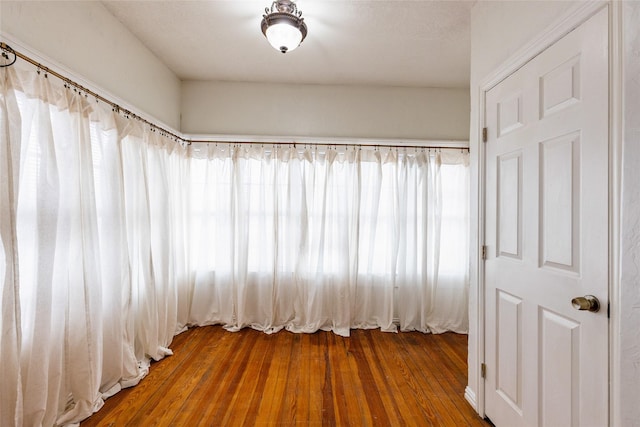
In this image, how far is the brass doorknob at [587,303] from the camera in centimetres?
104

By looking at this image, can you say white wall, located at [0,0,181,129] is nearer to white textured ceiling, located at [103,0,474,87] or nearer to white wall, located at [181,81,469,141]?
white textured ceiling, located at [103,0,474,87]

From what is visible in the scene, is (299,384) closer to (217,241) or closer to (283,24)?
(217,241)

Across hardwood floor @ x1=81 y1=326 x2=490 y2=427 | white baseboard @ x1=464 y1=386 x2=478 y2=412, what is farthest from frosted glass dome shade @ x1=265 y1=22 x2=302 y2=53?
white baseboard @ x1=464 y1=386 x2=478 y2=412

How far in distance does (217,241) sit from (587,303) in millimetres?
3062

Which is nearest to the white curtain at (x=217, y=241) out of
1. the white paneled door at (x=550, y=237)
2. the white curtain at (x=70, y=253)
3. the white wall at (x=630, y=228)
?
the white curtain at (x=70, y=253)

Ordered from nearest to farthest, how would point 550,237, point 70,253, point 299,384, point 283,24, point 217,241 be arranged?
point 550,237, point 70,253, point 283,24, point 299,384, point 217,241

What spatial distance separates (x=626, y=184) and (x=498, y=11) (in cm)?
135

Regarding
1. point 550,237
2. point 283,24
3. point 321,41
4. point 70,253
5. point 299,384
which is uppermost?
point 321,41

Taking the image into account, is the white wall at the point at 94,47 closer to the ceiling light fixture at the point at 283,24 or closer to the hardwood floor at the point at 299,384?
the ceiling light fixture at the point at 283,24

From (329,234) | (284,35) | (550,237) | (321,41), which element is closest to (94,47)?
(284,35)

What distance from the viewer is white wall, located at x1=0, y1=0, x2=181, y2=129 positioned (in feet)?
4.73

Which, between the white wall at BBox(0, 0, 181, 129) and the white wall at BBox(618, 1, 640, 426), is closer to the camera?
the white wall at BBox(618, 1, 640, 426)

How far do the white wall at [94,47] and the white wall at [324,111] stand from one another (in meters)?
0.45

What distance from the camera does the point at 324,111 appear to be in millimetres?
3170
